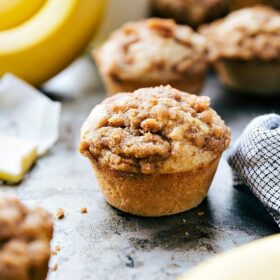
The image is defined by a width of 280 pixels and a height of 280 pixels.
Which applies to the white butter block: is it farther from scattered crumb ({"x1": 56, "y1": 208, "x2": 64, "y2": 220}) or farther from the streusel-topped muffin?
the streusel-topped muffin

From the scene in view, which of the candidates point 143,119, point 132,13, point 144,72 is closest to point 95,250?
point 143,119

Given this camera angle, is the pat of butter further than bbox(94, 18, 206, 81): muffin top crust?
No

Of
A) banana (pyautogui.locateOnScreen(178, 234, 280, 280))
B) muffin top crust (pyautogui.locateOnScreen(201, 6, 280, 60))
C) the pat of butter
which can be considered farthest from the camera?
muffin top crust (pyautogui.locateOnScreen(201, 6, 280, 60))

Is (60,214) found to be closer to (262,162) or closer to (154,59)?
(262,162)

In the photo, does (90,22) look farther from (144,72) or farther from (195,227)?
(195,227)

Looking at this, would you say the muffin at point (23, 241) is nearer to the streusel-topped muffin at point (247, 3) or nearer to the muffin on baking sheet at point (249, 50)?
the muffin on baking sheet at point (249, 50)

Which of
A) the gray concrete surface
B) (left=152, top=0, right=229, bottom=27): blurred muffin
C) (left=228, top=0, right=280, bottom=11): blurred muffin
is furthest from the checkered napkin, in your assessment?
(left=228, top=0, right=280, bottom=11): blurred muffin

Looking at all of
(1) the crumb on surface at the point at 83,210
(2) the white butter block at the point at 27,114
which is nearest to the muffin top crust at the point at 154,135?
(1) the crumb on surface at the point at 83,210

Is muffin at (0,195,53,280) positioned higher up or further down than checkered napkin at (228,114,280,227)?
higher up
